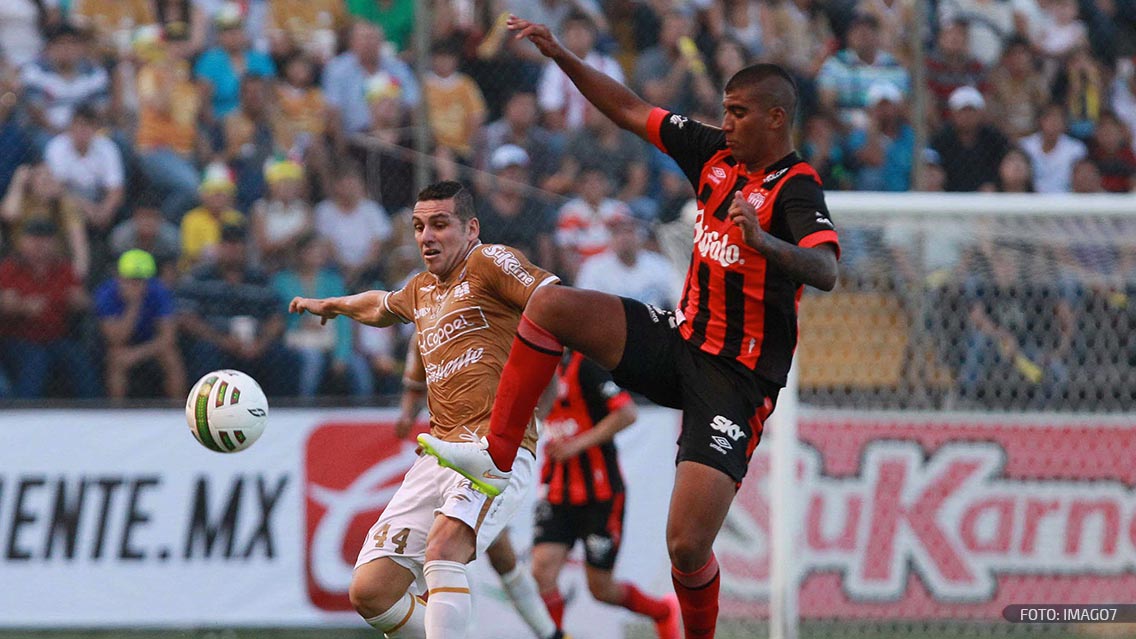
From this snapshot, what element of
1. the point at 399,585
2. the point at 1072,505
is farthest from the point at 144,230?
the point at 1072,505

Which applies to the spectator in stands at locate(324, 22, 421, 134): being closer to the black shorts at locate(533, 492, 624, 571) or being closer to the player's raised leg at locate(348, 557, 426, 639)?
the black shorts at locate(533, 492, 624, 571)

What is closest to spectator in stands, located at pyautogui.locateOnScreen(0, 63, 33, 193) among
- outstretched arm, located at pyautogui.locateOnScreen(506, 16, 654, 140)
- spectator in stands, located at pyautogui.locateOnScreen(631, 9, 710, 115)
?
spectator in stands, located at pyautogui.locateOnScreen(631, 9, 710, 115)

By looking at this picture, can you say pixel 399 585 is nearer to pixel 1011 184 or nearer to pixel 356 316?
pixel 356 316

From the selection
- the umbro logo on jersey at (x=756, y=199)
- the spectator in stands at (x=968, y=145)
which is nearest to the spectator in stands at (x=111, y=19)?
the spectator in stands at (x=968, y=145)

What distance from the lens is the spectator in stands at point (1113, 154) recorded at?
12.2 m

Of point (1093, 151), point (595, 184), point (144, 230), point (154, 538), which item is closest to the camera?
point (154, 538)

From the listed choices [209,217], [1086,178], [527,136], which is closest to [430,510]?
[209,217]

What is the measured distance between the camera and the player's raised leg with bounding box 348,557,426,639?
622 cm

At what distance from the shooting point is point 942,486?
9.94 m

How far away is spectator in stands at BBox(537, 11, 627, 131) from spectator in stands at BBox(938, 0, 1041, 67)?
3.09 m

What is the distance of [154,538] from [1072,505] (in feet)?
20.3

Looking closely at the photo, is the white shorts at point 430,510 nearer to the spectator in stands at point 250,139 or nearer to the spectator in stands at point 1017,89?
the spectator in stands at point 250,139

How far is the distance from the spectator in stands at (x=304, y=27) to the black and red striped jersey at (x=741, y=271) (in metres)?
6.66

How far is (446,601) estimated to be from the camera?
5969 mm
